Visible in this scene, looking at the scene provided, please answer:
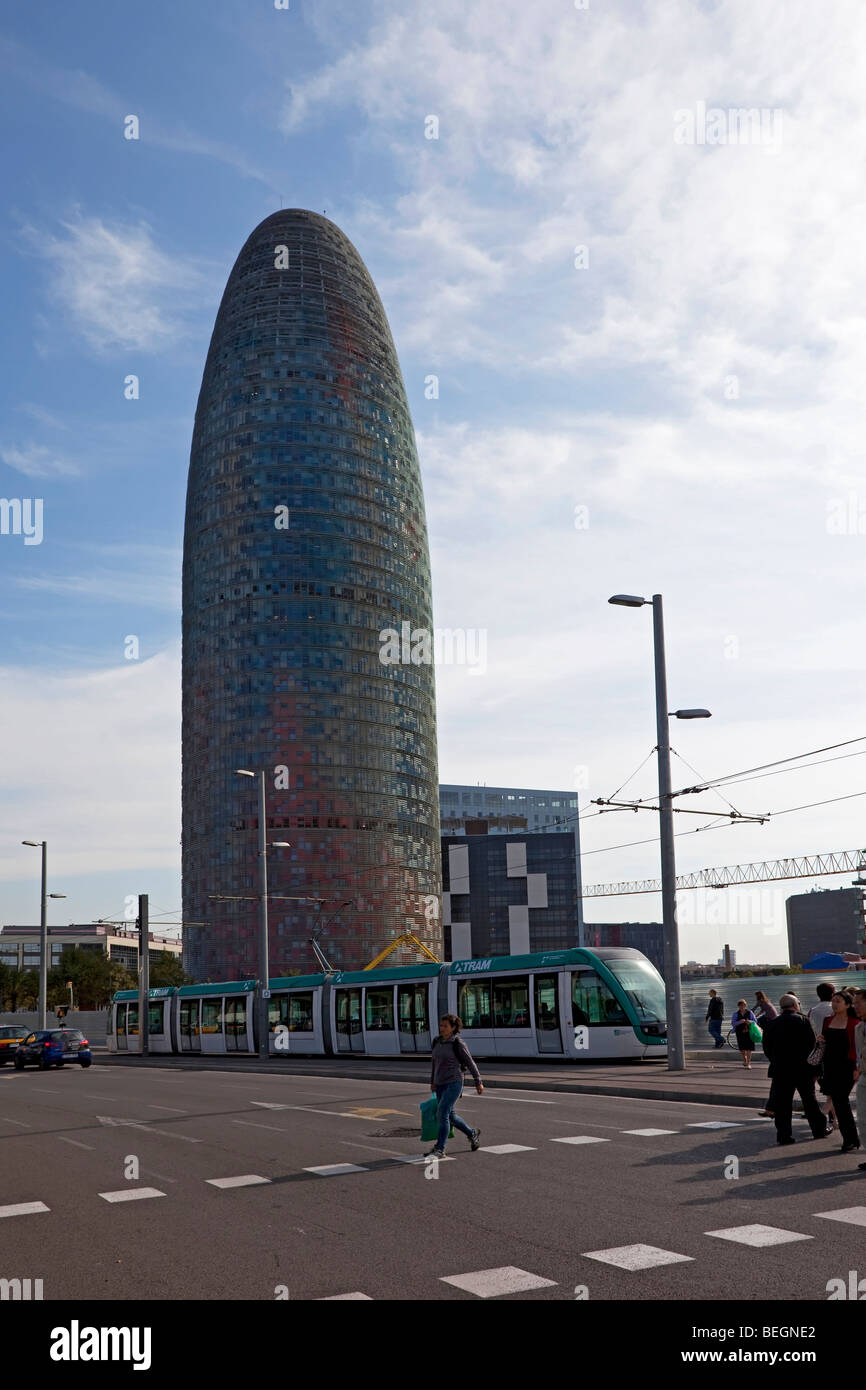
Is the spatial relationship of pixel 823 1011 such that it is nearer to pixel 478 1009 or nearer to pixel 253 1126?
pixel 253 1126

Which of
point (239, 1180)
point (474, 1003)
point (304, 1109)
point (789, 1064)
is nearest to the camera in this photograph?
point (239, 1180)

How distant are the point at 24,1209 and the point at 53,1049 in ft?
116

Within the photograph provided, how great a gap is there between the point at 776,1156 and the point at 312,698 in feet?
444

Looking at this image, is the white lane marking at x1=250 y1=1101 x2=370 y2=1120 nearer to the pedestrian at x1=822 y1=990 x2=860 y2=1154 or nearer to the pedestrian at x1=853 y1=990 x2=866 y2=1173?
the pedestrian at x1=822 y1=990 x2=860 y2=1154

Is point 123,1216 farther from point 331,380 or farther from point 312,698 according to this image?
point 331,380

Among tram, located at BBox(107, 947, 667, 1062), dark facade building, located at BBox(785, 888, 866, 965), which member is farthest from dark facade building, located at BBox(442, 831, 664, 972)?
tram, located at BBox(107, 947, 667, 1062)

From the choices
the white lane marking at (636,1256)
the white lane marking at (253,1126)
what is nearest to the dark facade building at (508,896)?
the white lane marking at (253,1126)

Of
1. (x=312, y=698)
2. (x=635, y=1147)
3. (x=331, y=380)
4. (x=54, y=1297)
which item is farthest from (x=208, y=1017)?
(x=331, y=380)

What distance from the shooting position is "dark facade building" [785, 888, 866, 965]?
604 feet

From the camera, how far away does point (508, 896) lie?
186 metres

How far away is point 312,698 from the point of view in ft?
484

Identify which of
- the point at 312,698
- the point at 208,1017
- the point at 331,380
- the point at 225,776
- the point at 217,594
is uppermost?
the point at 331,380

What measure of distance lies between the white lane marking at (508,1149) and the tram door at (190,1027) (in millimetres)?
40079

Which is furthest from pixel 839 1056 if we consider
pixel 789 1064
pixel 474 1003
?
pixel 474 1003
